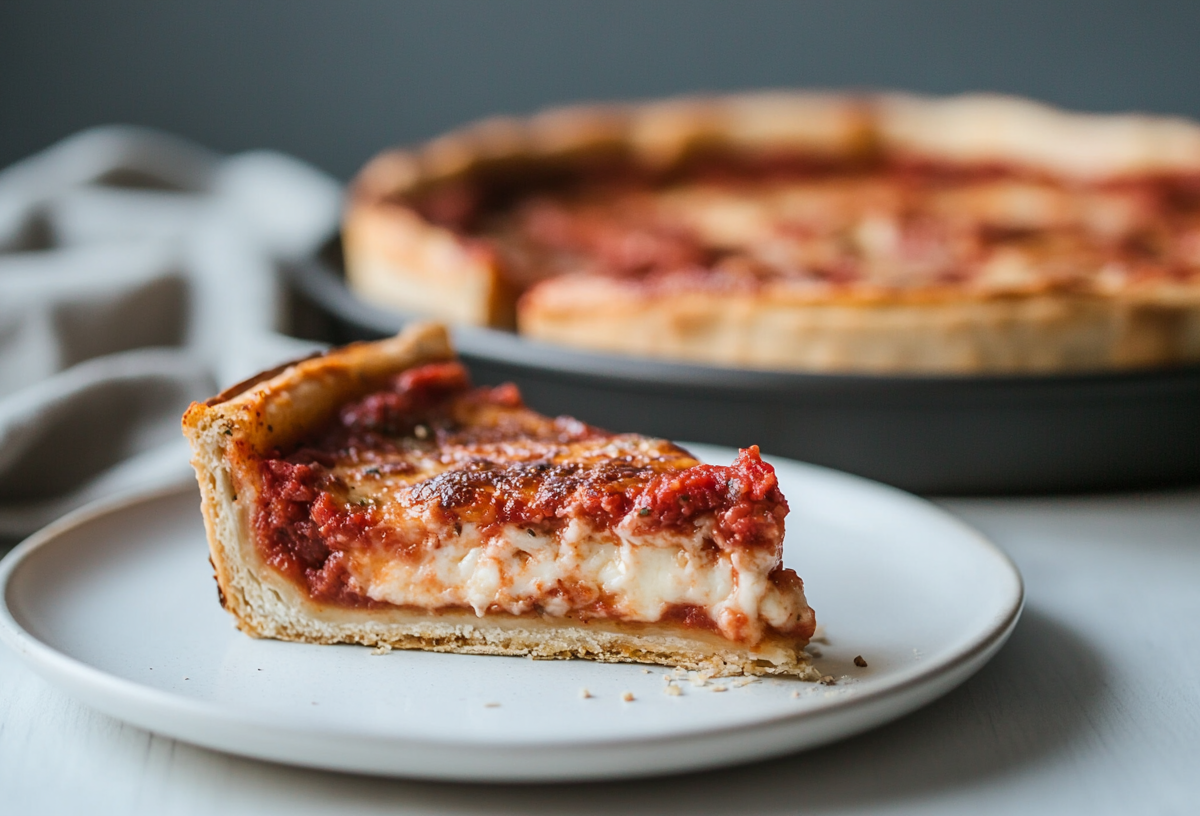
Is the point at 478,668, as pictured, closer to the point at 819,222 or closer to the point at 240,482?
the point at 240,482

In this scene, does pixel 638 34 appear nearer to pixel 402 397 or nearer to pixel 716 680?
pixel 402 397

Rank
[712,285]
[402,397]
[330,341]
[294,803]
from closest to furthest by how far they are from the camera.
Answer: [294,803], [402,397], [712,285], [330,341]

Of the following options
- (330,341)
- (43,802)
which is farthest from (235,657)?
(330,341)

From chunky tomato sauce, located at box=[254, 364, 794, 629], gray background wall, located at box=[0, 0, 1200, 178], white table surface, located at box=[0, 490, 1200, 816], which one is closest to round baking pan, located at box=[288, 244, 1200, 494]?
chunky tomato sauce, located at box=[254, 364, 794, 629]

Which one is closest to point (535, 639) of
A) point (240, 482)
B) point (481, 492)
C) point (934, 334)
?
point (481, 492)

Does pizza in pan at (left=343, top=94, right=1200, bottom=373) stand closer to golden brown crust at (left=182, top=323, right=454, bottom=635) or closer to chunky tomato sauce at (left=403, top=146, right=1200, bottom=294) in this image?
chunky tomato sauce at (left=403, top=146, right=1200, bottom=294)

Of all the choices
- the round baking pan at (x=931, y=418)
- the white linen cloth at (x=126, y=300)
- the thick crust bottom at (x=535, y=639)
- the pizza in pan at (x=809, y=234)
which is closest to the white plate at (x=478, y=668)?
the thick crust bottom at (x=535, y=639)
